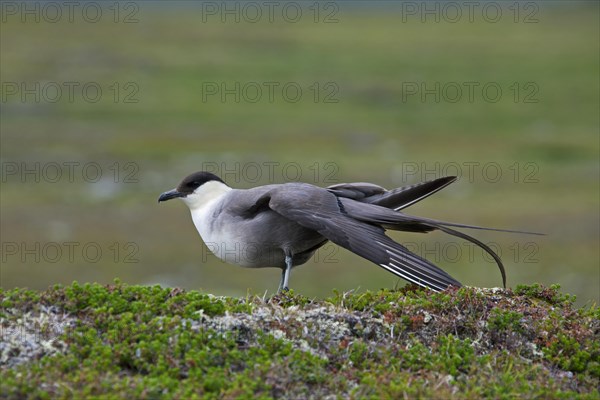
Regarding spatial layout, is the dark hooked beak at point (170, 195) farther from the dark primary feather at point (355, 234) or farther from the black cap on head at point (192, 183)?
the dark primary feather at point (355, 234)

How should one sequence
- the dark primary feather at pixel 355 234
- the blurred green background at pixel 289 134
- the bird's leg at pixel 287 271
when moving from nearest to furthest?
the dark primary feather at pixel 355 234
the bird's leg at pixel 287 271
the blurred green background at pixel 289 134

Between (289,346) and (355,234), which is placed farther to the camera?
(355,234)

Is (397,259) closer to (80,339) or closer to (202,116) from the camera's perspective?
(80,339)

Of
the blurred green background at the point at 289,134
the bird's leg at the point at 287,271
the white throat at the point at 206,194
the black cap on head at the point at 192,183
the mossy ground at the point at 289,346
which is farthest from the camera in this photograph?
the blurred green background at the point at 289,134

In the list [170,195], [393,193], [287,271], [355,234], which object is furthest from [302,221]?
[170,195]

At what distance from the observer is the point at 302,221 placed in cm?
977

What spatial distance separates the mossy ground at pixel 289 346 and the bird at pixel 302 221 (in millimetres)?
1090

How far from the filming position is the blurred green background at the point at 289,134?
3002cm

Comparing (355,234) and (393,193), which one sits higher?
(393,193)

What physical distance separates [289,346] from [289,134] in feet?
164

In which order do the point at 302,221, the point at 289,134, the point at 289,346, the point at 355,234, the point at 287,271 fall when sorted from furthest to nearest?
the point at 289,134 → the point at 287,271 → the point at 302,221 → the point at 355,234 → the point at 289,346

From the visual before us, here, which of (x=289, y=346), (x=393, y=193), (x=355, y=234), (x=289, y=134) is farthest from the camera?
(x=289, y=134)

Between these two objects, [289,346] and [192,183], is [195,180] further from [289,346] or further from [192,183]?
[289,346]

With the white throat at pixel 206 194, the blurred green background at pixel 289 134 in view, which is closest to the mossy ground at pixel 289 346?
the white throat at pixel 206 194
